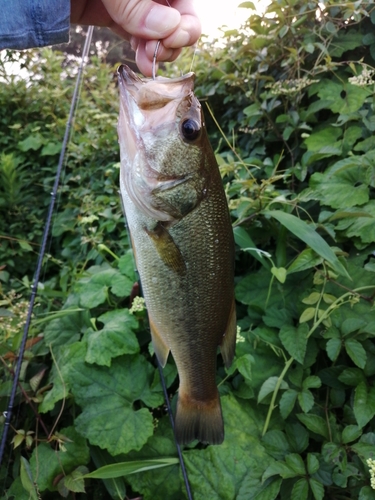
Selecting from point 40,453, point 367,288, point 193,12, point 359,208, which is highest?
point 193,12

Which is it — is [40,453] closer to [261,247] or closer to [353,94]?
[261,247]

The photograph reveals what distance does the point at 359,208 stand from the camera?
66.8 inches

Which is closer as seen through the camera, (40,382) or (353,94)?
(40,382)

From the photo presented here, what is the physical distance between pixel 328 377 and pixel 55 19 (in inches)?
57.6

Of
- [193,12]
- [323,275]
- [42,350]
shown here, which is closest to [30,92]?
[42,350]

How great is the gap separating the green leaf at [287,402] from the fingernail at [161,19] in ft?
3.88

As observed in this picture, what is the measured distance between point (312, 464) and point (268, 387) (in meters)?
0.27

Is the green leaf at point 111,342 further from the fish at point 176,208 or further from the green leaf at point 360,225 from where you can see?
the green leaf at point 360,225

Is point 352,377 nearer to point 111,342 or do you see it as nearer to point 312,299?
point 312,299

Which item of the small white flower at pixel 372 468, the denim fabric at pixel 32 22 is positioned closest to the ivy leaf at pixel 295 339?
the small white flower at pixel 372 468

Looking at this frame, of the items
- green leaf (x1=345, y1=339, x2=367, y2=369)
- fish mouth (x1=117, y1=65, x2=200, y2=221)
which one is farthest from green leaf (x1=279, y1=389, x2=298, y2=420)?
fish mouth (x1=117, y1=65, x2=200, y2=221)

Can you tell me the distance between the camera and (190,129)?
0.96 metres

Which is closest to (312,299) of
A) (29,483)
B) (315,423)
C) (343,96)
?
(315,423)

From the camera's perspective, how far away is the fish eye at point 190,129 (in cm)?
96
